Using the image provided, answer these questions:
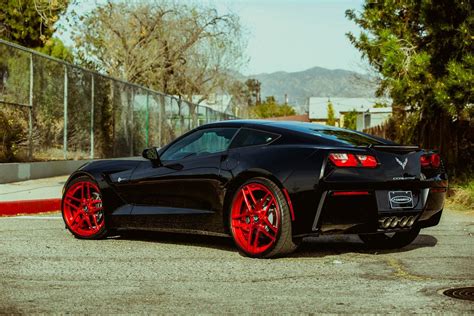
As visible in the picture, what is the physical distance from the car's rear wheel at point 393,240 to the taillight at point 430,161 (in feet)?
2.59

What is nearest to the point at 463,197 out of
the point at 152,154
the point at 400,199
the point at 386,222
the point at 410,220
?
the point at 410,220

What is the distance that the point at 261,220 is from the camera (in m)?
8.23

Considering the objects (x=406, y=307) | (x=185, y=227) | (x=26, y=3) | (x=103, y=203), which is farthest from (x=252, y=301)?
(x=26, y=3)

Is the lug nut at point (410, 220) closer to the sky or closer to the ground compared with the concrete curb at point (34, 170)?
closer to the ground

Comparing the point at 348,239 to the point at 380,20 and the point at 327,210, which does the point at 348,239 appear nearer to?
the point at 327,210

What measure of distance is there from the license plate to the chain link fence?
11091mm

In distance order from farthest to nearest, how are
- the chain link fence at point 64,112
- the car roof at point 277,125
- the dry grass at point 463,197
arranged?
the chain link fence at point 64,112
the dry grass at point 463,197
the car roof at point 277,125

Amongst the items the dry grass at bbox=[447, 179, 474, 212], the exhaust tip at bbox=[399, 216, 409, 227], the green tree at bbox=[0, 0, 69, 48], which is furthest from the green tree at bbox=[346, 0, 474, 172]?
the green tree at bbox=[0, 0, 69, 48]

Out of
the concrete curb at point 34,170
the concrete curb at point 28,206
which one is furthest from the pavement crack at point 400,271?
the concrete curb at point 34,170

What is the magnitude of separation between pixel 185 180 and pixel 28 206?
5.49 m

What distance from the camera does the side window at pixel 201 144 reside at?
29.8 ft

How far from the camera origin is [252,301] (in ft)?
20.4

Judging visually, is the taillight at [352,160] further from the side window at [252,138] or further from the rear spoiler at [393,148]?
the side window at [252,138]

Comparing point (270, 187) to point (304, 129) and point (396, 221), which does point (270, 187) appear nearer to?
point (304, 129)
